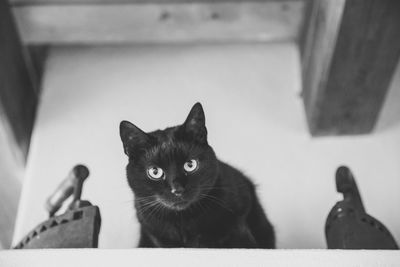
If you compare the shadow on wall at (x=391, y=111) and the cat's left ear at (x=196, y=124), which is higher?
the shadow on wall at (x=391, y=111)

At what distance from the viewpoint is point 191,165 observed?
4.06 feet

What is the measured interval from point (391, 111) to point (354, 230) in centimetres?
86

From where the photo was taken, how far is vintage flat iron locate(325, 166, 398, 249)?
1274 millimetres

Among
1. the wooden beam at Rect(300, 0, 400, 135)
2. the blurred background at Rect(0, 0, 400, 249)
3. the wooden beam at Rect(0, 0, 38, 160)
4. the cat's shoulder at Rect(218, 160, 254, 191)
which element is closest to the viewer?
the cat's shoulder at Rect(218, 160, 254, 191)

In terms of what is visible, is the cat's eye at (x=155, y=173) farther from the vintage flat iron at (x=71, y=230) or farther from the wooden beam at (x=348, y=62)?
the wooden beam at (x=348, y=62)

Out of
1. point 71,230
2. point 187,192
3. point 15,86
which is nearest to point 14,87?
point 15,86

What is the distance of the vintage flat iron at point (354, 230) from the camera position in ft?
4.18

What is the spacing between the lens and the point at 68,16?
6.57ft

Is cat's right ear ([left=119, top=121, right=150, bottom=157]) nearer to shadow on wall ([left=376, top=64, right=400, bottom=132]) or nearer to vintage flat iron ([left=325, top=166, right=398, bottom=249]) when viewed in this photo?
vintage flat iron ([left=325, top=166, right=398, bottom=249])

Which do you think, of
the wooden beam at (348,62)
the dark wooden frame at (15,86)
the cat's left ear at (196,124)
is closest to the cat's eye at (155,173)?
the cat's left ear at (196,124)

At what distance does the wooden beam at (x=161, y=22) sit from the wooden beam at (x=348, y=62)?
0.44ft

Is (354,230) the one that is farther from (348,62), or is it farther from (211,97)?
(211,97)

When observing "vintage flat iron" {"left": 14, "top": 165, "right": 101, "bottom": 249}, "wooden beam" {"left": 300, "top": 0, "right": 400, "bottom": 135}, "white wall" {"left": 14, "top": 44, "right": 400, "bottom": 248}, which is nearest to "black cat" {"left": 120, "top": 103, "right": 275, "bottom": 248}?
"vintage flat iron" {"left": 14, "top": 165, "right": 101, "bottom": 249}

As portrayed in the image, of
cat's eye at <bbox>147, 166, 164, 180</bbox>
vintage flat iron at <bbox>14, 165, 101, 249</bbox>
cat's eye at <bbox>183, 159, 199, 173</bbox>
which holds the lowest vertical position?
vintage flat iron at <bbox>14, 165, 101, 249</bbox>
